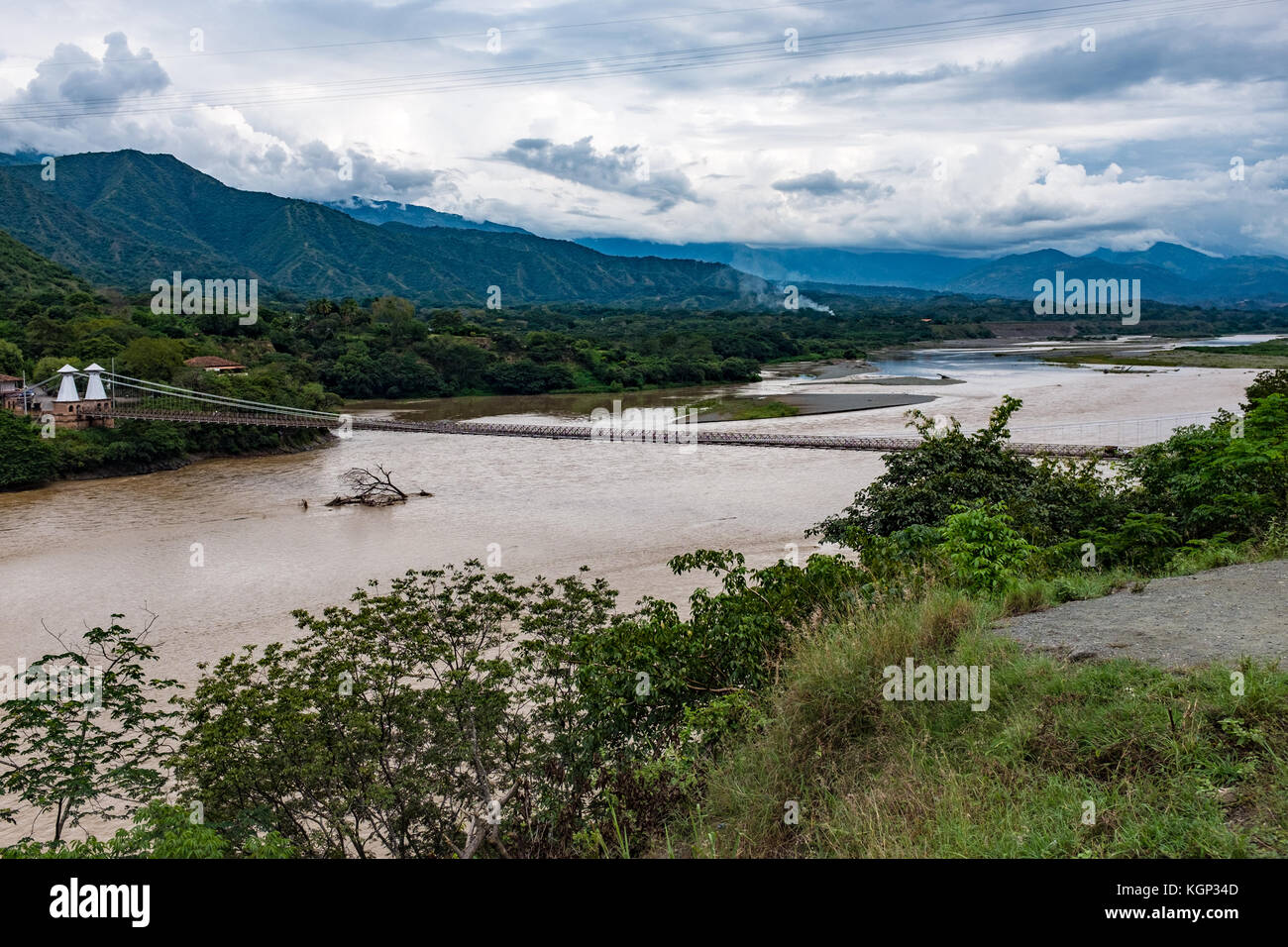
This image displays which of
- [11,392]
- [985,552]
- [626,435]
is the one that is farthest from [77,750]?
[11,392]

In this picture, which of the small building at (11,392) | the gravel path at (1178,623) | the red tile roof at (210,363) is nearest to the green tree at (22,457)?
the small building at (11,392)

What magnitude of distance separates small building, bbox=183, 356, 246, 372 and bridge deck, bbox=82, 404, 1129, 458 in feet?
16.1

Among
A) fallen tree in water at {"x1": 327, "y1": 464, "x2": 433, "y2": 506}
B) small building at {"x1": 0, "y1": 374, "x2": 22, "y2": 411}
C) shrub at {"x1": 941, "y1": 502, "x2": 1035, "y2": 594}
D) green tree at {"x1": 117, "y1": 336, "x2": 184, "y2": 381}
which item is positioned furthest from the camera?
green tree at {"x1": 117, "y1": 336, "x2": 184, "y2": 381}

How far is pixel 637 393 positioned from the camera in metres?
47.9

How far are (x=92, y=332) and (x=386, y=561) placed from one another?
96.9 feet

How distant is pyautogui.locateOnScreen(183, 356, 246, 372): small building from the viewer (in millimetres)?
37122

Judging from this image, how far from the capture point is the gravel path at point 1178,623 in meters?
3.63

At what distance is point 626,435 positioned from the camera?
27.8 meters

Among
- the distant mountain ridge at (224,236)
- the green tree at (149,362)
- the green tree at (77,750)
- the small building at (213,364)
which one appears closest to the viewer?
the green tree at (77,750)

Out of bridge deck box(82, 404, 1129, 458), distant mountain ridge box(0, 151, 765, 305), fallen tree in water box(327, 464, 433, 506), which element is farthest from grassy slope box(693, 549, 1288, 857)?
distant mountain ridge box(0, 151, 765, 305)

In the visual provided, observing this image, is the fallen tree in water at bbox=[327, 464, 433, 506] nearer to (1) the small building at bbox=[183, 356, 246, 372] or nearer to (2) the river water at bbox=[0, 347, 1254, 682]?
(2) the river water at bbox=[0, 347, 1254, 682]

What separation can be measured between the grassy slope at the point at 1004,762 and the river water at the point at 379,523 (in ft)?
28.9

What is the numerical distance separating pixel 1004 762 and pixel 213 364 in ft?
134

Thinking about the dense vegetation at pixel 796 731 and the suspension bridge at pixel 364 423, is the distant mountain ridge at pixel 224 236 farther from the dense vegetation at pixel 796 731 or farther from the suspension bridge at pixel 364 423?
the dense vegetation at pixel 796 731
